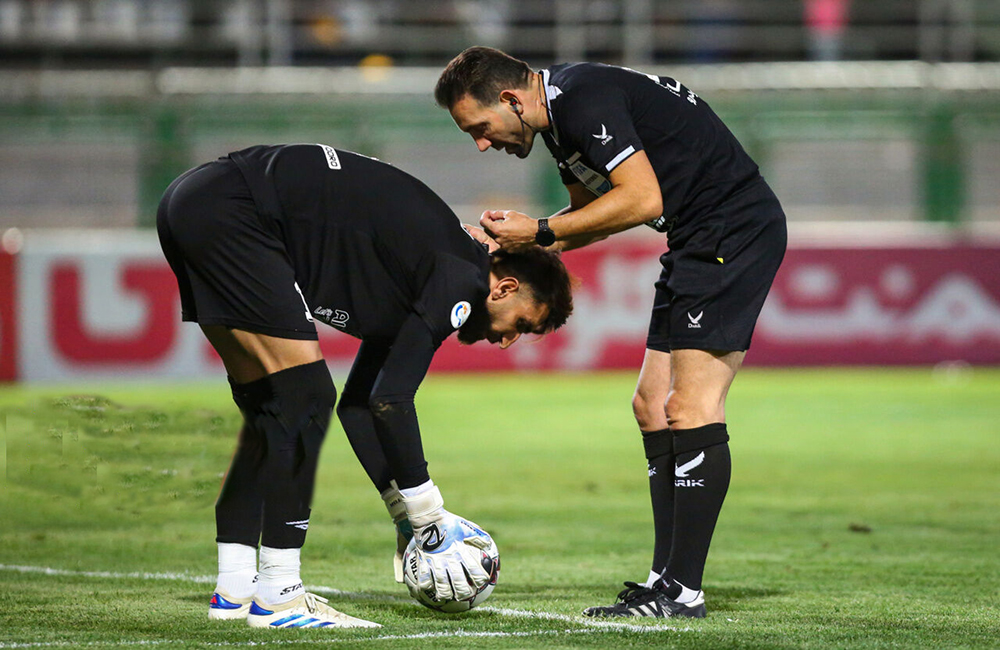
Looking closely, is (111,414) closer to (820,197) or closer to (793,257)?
(793,257)

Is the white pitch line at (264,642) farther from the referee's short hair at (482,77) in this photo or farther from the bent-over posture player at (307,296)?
the referee's short hair at (482,77)

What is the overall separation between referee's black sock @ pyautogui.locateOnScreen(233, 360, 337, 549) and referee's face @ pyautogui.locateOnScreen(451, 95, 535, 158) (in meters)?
1.00

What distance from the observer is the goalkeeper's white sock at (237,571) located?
15.8 ft

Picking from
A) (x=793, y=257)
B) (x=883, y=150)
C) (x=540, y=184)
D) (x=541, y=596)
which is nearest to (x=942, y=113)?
(x=883, y=150)

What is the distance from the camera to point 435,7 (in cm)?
2295

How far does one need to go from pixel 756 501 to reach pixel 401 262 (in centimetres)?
416

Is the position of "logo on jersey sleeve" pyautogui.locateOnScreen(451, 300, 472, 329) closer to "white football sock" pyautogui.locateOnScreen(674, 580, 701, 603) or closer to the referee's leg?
the referee's leg

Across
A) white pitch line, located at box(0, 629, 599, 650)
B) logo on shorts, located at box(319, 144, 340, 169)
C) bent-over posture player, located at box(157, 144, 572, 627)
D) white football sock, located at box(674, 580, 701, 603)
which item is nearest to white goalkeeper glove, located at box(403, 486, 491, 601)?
bent-over posture player, located at box(157, 144, 572, 627)

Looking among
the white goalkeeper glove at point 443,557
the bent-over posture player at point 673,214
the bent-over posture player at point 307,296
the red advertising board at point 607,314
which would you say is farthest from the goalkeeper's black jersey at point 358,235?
the red advertising board at point 607,314

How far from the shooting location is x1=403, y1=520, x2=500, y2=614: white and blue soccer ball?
473cm

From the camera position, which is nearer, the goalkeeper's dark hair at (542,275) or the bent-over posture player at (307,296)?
the bent-over posture player at (307,296)

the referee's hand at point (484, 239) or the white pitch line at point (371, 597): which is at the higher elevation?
the referee's hand at point (484, 239)

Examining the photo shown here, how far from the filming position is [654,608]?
4.85m

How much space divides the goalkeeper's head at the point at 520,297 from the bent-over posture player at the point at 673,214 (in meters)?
0.07
